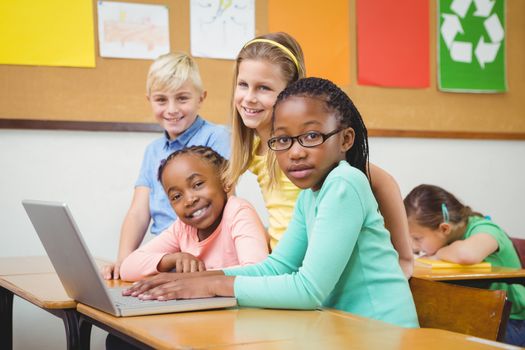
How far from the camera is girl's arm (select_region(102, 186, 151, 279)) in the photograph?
105 inches

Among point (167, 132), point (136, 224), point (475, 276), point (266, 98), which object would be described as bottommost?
point (475, 276)

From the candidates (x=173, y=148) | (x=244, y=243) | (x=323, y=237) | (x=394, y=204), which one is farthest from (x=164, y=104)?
(x=323, y=237)

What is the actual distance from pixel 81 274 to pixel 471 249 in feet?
5.32

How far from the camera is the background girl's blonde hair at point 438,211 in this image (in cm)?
275

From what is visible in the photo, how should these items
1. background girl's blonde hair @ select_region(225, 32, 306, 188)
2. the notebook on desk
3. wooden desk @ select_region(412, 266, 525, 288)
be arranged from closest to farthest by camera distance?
background girl's blonde hair @ select_region(225, 32, 306, 188)
wooden desk @ select_region(412, 266, 525, 288)
the notebook on desk

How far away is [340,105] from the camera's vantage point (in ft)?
4.80

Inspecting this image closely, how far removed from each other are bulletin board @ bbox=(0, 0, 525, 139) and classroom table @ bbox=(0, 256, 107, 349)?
0.77 meters

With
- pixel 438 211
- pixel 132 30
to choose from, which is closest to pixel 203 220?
pixel 438 211

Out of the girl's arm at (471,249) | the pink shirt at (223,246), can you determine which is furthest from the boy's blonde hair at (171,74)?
Result: the girl's arm at (471,249)

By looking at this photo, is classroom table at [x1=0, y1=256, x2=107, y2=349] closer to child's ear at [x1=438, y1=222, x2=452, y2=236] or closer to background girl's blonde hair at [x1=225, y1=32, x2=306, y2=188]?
background girl's blonde hair at [x1=225, y1=32, x2=306, y2=188]

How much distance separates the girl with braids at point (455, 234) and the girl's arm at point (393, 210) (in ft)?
2.61

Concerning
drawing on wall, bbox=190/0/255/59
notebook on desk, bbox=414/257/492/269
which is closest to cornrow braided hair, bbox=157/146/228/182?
notebook on desk, bbox=414/257/492/269

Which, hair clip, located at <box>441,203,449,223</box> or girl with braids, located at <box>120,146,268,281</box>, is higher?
Answer: girl with braids, located at <box>120,146,268,281</box>

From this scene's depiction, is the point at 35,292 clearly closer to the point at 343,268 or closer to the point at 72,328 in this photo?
the point at 72,328
